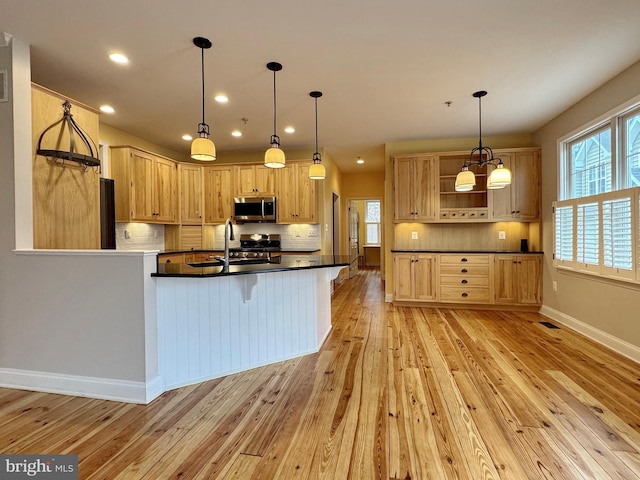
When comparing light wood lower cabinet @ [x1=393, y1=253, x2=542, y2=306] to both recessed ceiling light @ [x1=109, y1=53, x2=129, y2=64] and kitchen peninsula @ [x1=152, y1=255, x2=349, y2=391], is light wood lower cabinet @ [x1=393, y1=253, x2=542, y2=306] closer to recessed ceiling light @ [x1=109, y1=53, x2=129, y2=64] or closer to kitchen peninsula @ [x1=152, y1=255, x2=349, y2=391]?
kitchen peninsula @ [x1=152, y1=255, x2=349, y2=391]

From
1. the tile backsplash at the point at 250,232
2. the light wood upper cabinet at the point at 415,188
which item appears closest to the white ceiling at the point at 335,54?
the light wood upper cabinet at the point at 415,188

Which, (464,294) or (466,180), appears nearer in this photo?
(466,180)

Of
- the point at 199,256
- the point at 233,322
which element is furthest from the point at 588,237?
the point at 199,256

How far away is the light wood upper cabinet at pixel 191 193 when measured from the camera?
218 inches

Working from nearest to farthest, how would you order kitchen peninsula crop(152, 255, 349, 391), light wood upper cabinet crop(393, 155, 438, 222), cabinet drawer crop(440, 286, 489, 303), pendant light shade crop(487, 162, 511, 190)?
kitchen peninsula crop(152, 255, 349, 391) → pendant light shade crop(487, 162, 511, 190) → cabinet drawer crop(440, 286, 489, 303) → light wood upper cabinet crop(393, 155, 438, 222)

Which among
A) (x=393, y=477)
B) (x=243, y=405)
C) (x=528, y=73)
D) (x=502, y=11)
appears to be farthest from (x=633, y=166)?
(x=243, y=405)

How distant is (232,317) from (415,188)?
359cm

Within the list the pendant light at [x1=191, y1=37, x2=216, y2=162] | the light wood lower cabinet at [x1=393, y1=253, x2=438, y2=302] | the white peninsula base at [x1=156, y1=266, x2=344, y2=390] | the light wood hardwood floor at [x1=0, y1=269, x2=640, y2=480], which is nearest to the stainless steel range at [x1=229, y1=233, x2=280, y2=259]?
the light wood lower cabinet at [x1=393, y1=253, x2=438, y2=302]

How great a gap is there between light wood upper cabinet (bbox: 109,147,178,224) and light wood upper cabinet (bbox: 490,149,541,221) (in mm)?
5147

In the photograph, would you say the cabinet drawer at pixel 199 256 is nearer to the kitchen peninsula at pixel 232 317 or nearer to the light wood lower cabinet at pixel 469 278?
the kitchen peninsula at pixel 232 317

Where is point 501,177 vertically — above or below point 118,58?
below

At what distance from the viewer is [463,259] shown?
4.76m

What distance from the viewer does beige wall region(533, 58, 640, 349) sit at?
9.64 feet

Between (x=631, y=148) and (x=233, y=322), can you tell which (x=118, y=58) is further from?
(x=631, y=148)
